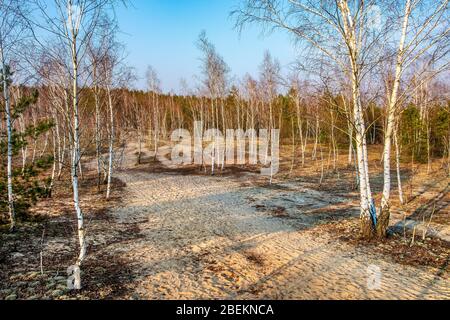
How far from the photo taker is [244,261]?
23.9ft

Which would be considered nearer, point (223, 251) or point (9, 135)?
point (223, 251)

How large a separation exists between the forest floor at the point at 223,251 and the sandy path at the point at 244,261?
2 centimetres

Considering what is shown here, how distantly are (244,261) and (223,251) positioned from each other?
0.86 meters

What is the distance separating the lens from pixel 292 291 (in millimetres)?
5688

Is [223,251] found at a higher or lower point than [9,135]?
lower

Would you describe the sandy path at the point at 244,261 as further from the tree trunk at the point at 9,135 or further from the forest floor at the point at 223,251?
the tree trunk at the point at 9,135

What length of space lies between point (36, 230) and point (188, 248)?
491 centimetres

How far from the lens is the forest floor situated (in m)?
5.73

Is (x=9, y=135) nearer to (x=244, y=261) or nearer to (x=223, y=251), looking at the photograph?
(x=223, y=251)

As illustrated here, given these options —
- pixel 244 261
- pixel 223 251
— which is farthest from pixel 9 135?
pixel 244 261
